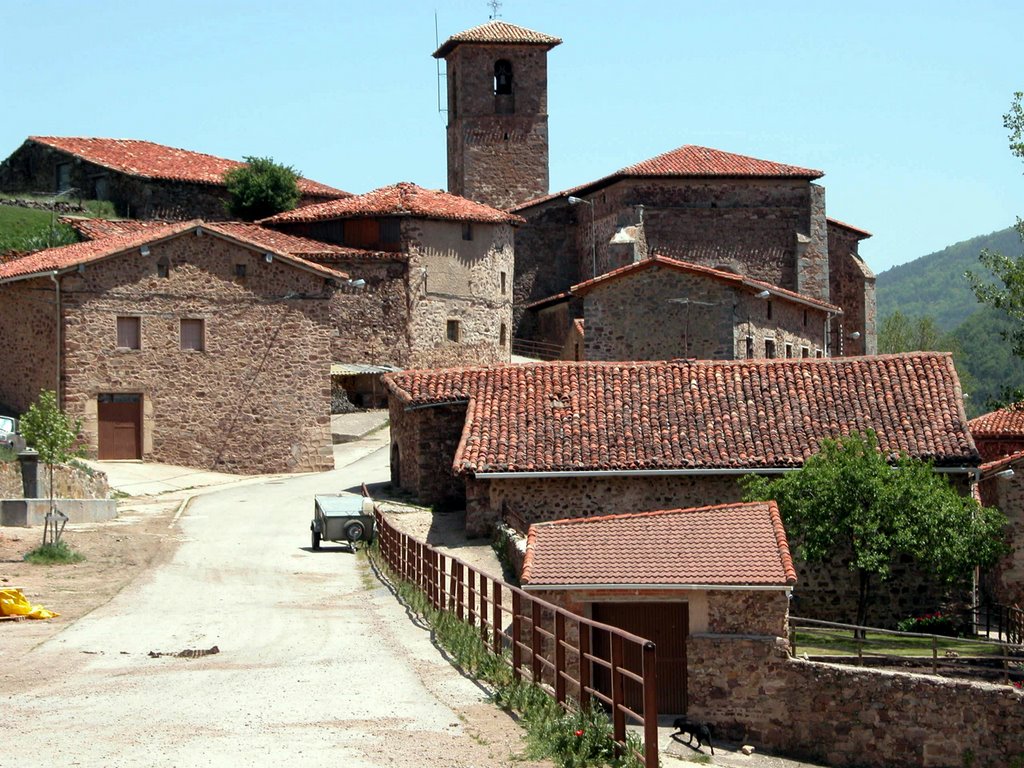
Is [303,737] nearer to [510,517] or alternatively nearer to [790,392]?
[510,517]

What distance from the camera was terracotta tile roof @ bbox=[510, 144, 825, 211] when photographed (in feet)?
180

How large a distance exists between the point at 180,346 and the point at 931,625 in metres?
21.0

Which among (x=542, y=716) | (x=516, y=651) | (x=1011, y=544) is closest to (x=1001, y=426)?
(x=1011, y=544)

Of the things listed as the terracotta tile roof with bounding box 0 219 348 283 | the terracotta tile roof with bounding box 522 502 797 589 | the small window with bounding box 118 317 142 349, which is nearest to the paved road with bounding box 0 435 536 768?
the terracotta tile roof with bounding box 522 502 797 589

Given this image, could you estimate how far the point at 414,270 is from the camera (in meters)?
51.3

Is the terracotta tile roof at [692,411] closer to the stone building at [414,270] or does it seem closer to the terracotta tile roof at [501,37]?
the stone building at [414,270]

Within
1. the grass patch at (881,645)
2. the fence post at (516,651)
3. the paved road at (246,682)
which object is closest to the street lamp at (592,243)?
the grass patch at (881,645)

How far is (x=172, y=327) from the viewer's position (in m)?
40.2

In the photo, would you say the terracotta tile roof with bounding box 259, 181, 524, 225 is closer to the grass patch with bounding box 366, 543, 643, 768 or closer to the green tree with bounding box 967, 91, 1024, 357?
the green tree with bounding box 967, 91, 1024, 357

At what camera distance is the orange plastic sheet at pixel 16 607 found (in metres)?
19.7

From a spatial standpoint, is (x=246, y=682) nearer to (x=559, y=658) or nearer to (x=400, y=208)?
(x=559, y=658)

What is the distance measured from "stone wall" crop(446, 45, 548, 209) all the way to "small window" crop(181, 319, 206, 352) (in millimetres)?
28794

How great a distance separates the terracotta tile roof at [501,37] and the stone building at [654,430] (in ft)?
119

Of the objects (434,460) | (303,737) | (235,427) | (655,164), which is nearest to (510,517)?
(434,460)
